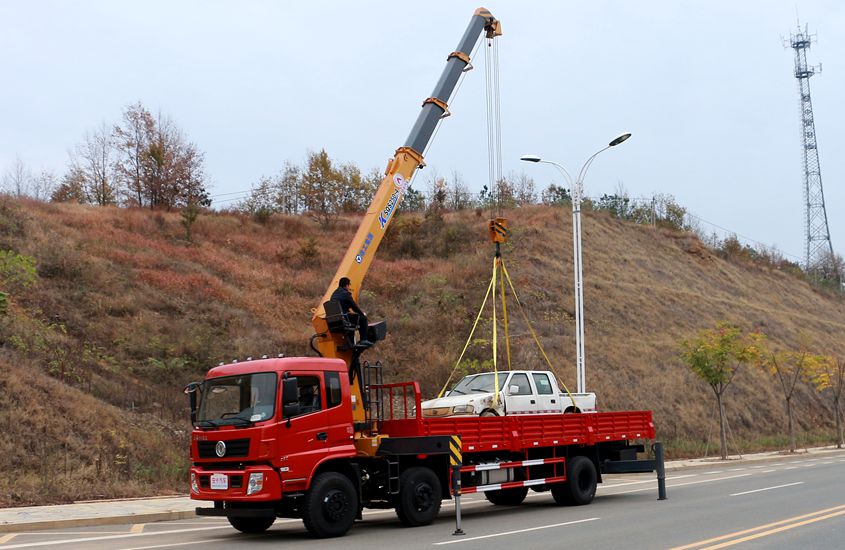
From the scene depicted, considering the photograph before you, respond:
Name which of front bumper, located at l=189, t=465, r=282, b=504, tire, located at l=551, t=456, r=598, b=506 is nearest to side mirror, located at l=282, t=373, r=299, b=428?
front bumper, located at l=189, t=465, r=282, b=504

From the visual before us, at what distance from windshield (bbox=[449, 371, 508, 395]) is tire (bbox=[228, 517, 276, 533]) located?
19.0 ft

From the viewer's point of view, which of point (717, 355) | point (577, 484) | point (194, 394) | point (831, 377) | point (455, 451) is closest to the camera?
point (194, 394)

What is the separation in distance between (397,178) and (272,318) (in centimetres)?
1940

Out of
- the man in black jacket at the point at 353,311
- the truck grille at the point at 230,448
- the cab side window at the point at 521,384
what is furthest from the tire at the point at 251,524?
the cab side window at the point at 521,384

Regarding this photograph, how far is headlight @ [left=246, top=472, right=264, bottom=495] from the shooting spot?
12578mm

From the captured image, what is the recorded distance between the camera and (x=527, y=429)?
54.5ft

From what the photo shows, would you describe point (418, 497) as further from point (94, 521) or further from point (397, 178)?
point (397, 178)

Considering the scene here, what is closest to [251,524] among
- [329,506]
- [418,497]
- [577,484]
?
[329,506]

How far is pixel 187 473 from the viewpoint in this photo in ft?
69.7

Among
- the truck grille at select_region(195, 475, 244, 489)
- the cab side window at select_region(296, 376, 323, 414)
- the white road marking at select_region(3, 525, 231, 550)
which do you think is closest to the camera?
the white road marking at select_region(3, 525, 231, 550)

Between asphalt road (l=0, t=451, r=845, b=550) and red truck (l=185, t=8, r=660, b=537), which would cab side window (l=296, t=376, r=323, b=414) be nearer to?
red truck (l=185, t=8, r=660, b=537)

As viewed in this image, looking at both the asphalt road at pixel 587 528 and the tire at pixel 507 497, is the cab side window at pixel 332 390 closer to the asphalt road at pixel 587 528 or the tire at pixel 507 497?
the asphalt road at pixel 587 528

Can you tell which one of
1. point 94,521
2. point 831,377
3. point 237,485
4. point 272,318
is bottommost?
point 94,521

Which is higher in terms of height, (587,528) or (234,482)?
(234,482)
